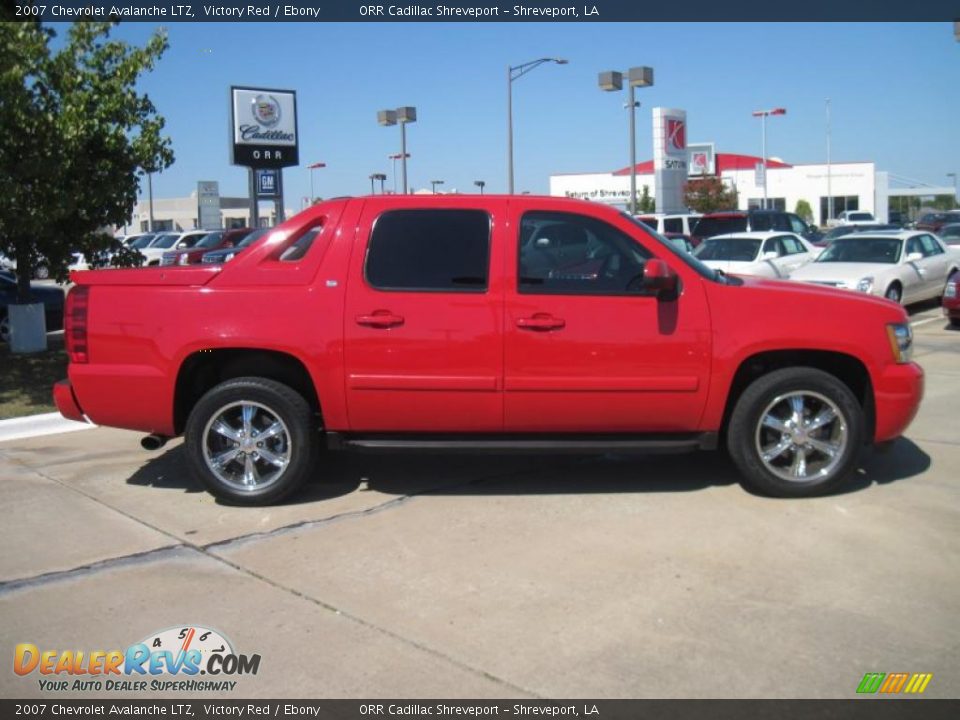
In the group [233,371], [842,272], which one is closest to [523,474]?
[233,371]

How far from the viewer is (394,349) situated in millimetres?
5430

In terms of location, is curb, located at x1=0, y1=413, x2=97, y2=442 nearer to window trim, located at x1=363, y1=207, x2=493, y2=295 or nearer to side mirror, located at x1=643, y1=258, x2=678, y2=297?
window trim, located at x1=363, y1=207, x2=493, y2=295

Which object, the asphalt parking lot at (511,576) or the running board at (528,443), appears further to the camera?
the running board at (528,443)

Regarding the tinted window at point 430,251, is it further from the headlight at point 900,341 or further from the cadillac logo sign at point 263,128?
the cadillac logo sign at point 263,128

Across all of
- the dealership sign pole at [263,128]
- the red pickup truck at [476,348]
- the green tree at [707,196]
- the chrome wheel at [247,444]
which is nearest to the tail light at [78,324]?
the red pickup truck at [476,348]

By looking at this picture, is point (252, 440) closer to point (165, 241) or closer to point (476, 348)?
point (476, 348)

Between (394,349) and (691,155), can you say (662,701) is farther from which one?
(691,155)

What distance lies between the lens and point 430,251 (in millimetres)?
5578

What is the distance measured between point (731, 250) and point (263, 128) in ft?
42.9

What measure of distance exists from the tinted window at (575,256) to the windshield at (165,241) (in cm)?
3478

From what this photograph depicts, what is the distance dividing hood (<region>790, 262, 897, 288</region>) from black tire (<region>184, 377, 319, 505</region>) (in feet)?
36.2

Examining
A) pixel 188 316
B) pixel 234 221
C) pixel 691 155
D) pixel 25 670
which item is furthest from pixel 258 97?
pixel 234 221

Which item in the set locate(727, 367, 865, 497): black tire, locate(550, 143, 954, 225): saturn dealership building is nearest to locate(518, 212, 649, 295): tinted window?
locate(727, 367, 865, 497): black tire

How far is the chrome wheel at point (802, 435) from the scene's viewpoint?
5617 mm
